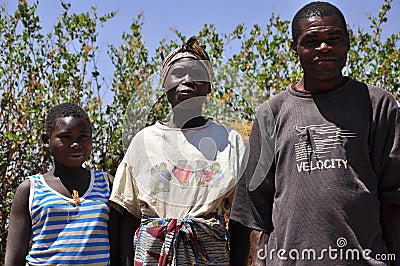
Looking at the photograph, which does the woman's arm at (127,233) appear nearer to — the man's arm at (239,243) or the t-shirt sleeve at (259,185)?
the man's arm at (239,243)

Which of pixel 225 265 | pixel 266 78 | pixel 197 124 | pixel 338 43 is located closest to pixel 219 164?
pixel 197 124

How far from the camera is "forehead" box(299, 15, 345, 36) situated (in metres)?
2.31

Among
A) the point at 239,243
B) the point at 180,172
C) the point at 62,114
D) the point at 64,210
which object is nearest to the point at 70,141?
the point at 62,114

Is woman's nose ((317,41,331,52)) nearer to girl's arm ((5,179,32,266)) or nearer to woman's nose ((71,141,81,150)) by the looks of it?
woman's nose ((71,141,81,150))

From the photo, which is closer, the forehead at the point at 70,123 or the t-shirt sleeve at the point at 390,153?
the t-shirt sleeve at the point at 390,153

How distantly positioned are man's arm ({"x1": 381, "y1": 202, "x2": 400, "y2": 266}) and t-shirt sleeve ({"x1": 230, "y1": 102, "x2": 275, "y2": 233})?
45 cm

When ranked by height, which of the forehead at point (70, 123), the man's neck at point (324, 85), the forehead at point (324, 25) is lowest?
the forehead at point (70, 123)

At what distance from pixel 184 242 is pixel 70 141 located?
0.77m

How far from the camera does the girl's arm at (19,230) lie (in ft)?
9.23

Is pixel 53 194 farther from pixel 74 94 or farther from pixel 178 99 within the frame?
pixel 74 94

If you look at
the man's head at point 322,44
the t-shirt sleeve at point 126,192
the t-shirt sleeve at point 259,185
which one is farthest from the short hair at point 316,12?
the t-shirt sleeve at point 126,192

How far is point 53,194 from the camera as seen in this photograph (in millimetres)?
2822

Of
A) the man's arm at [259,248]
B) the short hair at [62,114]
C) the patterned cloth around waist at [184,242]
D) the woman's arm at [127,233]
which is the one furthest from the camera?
the short hair at [62,114]

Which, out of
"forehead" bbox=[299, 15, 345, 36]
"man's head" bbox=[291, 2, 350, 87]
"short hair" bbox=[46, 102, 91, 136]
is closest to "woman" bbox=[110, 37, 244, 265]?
"short hair" bbox=[46, 102, 91, 136]
